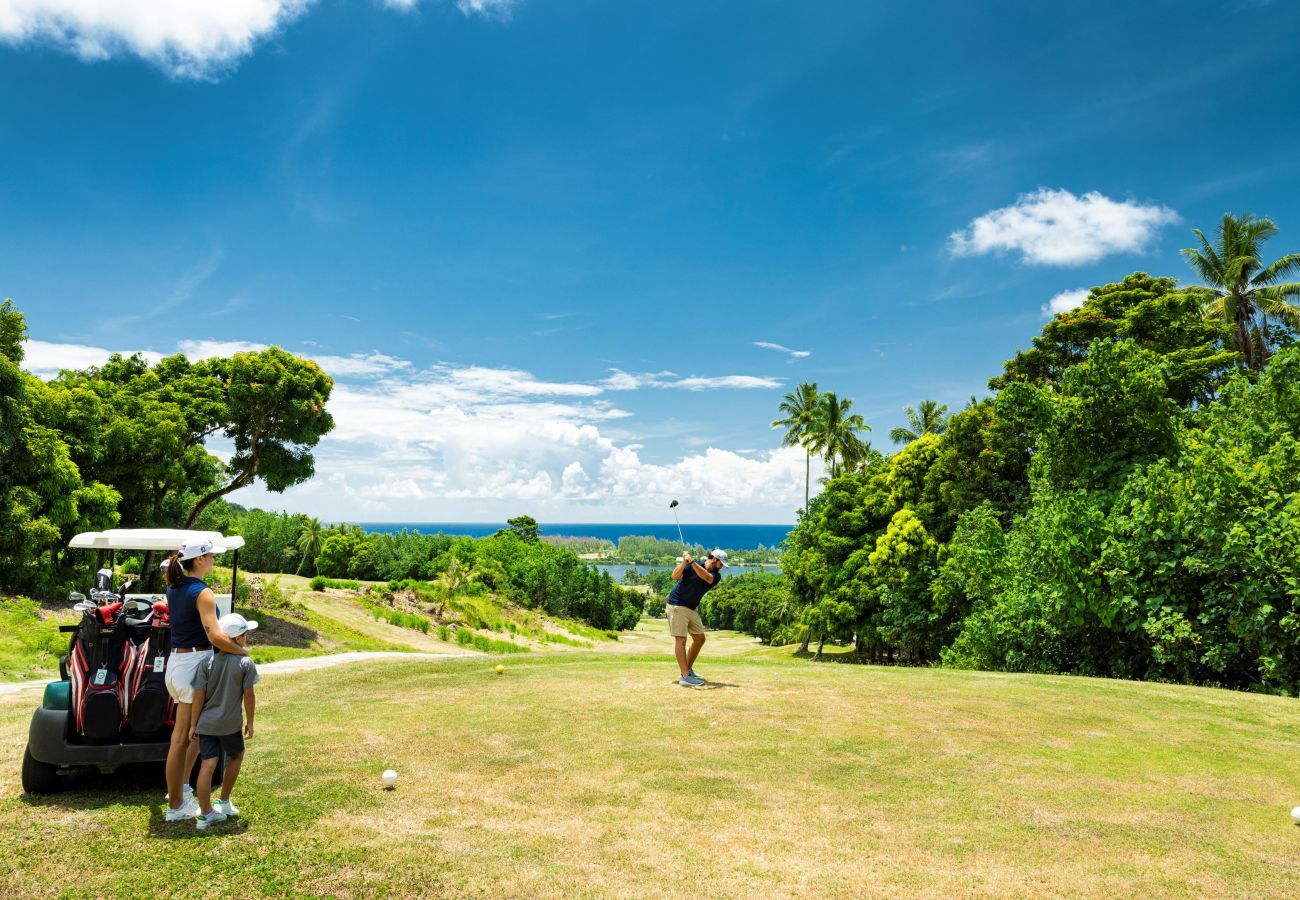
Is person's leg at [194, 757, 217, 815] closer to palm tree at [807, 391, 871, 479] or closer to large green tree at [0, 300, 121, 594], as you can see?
large green tree at [0, 300, 121, 594]

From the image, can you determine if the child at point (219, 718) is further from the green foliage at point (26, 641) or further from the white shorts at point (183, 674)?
the green foliage at point (26, 641)

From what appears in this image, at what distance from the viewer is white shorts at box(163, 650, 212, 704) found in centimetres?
612

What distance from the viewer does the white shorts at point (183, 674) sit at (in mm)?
6125

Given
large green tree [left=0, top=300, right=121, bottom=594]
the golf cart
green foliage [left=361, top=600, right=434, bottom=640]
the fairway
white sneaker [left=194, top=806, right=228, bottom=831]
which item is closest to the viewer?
the fairway

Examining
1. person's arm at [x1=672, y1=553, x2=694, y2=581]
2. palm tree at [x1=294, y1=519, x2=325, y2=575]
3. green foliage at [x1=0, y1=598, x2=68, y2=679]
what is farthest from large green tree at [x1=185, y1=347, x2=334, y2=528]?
palm tree at [x1=294, y1=519, x2=325, y2=575]

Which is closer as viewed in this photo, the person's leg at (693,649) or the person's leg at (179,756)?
the person's leg at (179,756)

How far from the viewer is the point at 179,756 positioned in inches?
246

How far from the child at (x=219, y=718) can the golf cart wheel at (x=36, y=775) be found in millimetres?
1710

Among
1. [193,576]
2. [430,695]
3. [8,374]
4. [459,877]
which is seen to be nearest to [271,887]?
[459,877]

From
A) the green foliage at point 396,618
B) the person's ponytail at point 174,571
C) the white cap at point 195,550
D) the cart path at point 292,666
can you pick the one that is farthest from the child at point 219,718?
the green foliage at point 396,618

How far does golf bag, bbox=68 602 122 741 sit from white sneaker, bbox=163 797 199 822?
1.01 metres

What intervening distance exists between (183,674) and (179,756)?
2.43 feet

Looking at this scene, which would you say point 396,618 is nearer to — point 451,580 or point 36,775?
point 451,580

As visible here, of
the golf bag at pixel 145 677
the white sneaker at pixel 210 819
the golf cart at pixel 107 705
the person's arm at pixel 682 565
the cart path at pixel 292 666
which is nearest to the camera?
the white sneaker at pixel 210 819
